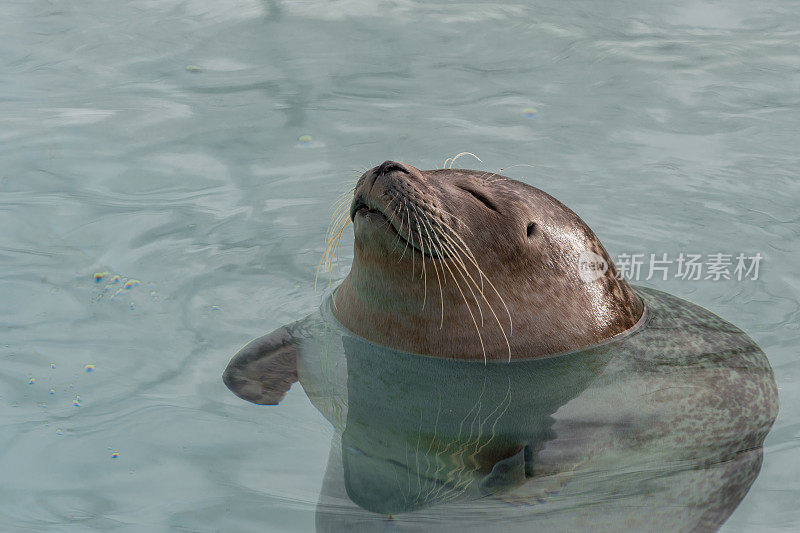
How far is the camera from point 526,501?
14.1 feet

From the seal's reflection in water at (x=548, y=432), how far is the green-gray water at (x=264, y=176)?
150 millimetres

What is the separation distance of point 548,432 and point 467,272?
0.81m

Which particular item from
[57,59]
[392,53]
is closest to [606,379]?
[392,53]

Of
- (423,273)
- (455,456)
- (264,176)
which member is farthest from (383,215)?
(264,176)

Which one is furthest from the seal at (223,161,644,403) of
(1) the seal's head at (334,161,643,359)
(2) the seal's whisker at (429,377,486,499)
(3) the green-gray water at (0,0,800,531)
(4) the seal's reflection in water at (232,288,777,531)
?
(3) the green-gray water at (0,0,800,531)

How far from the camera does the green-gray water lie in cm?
463

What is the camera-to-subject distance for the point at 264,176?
7590 millimetres

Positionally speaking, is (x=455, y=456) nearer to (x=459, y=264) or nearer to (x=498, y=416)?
(x=498, y=416)

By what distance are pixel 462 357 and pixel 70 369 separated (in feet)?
6.42

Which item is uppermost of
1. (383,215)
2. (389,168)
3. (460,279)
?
(389,168)

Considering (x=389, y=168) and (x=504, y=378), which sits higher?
(x=389, y=168)

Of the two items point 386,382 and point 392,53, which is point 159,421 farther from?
point 392,53

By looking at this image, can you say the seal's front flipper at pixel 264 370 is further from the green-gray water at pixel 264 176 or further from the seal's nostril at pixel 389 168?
the seal's nostril at pixel 389 168

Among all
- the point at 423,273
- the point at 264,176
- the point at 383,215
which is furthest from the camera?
the point at 264,176
